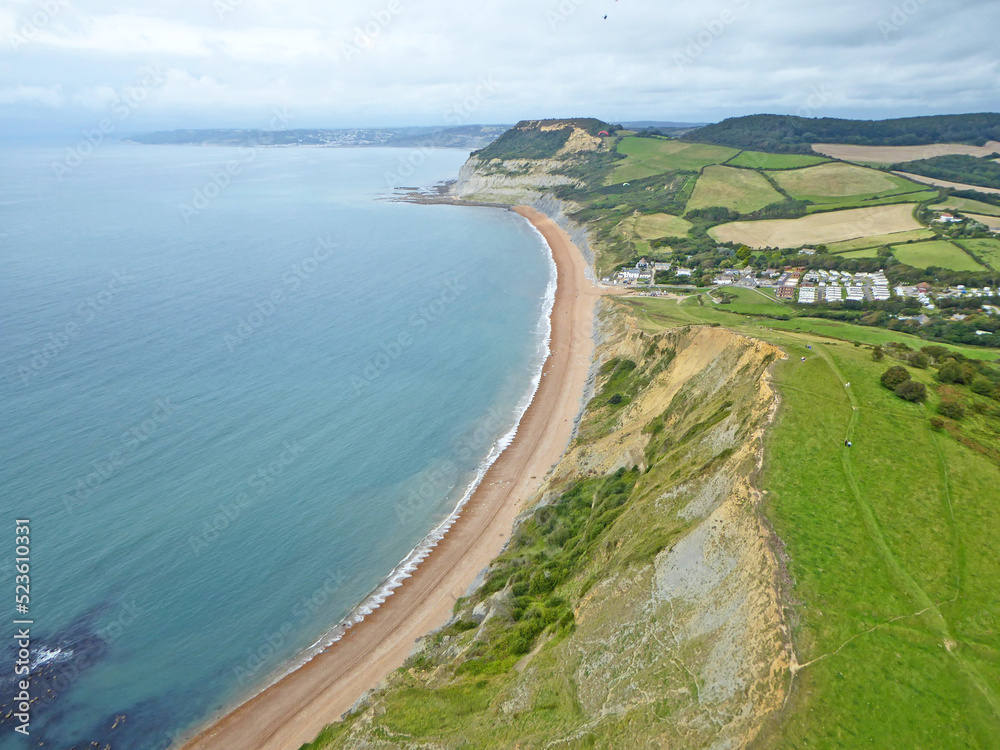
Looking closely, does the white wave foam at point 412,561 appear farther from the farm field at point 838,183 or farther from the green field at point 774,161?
the green field at point 774,161

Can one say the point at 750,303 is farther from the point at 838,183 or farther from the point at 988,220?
the point at 838,183

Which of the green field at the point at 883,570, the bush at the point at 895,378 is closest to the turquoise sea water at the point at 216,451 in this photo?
the green field at the point at 883,570

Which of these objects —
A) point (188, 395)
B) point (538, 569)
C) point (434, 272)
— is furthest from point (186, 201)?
point (538, 569)

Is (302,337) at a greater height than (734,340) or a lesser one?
lesser

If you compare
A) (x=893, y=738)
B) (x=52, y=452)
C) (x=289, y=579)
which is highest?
(x=893, y=738)

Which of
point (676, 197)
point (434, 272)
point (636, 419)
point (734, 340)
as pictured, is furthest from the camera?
Result: point (676, 197)

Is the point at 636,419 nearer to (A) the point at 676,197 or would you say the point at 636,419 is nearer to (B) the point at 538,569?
(B) the point at 538,569

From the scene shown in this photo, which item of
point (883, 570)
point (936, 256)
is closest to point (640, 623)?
point (883, 570)

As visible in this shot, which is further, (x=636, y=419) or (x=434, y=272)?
(x=434, y=272)
